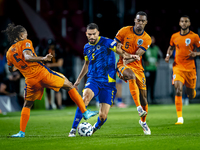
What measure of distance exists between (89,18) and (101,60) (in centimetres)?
1100

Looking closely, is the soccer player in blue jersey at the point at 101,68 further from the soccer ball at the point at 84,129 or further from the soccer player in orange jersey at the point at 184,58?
the soccer player in orange jersey at the point at 184,58

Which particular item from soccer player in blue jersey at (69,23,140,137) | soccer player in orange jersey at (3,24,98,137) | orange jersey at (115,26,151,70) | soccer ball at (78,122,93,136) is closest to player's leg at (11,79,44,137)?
soccer player in orange jersey at (3,24,98,137)

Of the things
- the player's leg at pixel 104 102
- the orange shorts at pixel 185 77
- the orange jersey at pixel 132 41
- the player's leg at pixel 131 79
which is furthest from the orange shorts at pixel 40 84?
the orange shorts at pixel 185 77

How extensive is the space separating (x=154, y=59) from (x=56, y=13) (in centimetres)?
587

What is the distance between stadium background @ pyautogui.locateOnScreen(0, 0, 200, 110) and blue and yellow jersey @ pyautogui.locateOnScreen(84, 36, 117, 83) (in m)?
10.8

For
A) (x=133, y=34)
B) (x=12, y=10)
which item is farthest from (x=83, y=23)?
(x=133, y=34)

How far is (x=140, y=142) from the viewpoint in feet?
21.4

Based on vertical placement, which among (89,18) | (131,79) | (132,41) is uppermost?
(89,18)

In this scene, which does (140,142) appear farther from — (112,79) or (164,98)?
(164,98)

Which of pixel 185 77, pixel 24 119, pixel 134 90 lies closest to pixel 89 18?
pixel 185 77

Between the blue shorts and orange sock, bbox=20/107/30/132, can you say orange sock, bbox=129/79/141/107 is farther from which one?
orange sock, bbox=20/107/30/132

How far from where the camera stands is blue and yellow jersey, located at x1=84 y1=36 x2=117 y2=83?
25.3ft

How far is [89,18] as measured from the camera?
18.5 metres

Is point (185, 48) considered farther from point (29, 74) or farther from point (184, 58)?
point (29, 74)
